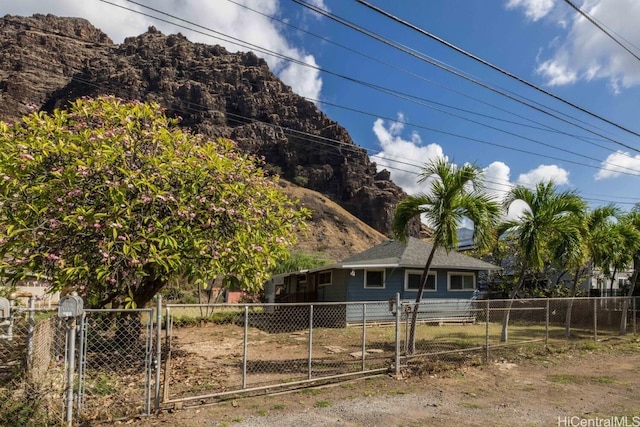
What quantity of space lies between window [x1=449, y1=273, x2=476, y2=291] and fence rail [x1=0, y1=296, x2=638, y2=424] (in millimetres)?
2651

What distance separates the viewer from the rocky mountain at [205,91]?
9388cm

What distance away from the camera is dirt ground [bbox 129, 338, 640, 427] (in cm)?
573

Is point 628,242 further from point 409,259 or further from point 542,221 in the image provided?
point 409,259

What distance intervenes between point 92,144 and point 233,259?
3.16 metres

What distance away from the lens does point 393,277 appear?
19.2 meters

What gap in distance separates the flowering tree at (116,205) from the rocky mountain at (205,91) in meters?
79.8

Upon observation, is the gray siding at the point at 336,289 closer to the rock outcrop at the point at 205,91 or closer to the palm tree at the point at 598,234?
the palm tree at the point at 598,234

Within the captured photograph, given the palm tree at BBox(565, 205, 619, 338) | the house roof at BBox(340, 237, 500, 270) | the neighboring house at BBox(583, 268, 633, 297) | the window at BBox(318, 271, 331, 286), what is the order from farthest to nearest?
the neighboring house at BBox(583, 268, 633, 297) → the window at BBox(318, 271, 331, 286) → the house roof at BBox(340, 237, 500, 270) → the palm tree at BBox(565, 205, 619, 338)

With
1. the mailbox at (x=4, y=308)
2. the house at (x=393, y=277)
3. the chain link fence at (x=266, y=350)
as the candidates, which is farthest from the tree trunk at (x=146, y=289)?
the house at (x=393, y=277)

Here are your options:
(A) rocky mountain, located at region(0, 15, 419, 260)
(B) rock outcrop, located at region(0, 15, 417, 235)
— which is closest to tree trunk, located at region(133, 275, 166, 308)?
(A) rocky mountain, located at region(0, 15, 419, 260)

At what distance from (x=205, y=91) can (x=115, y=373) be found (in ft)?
328

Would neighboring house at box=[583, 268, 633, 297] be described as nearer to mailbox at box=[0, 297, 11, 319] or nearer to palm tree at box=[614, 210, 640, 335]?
palm tree at box=[614, 210, 640, 335]

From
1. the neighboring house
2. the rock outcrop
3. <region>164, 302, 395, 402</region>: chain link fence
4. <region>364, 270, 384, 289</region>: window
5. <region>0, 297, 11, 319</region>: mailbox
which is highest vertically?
the rock outcrop

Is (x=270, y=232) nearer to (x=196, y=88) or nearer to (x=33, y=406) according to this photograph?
(x=33, y=406)
